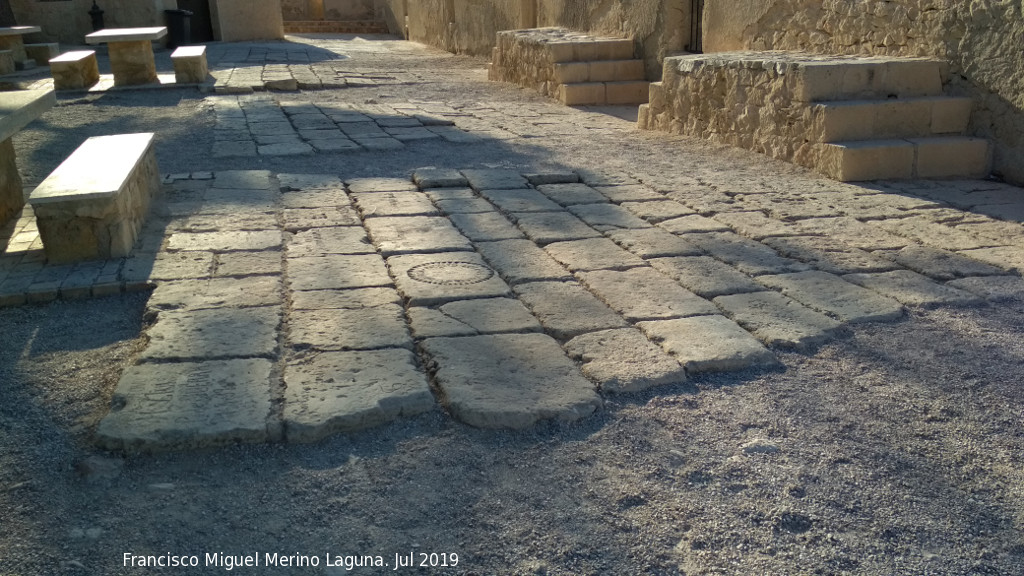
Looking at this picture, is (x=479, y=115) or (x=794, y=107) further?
(x=479, y=115)

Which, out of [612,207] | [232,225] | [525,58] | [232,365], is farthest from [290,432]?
[525,58]

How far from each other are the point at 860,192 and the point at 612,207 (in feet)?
5.21

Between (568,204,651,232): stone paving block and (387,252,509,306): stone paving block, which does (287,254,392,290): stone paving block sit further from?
(568,204,651,232): stone paving block

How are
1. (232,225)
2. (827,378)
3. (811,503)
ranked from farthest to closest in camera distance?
(232,225) < (827,378) < (811,503)

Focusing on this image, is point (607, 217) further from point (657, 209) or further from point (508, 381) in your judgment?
point (508, 381)

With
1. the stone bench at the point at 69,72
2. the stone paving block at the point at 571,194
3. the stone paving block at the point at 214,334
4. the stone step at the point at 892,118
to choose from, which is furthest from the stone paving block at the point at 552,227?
the stone bench at the point at 69,72

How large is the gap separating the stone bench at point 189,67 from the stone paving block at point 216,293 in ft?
Answer: 26.8

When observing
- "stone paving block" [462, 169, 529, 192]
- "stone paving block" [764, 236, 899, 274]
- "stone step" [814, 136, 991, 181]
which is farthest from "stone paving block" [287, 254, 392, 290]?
"stone step" [814, 136, 991, 181]

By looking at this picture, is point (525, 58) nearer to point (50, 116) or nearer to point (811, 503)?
point (50, 116)

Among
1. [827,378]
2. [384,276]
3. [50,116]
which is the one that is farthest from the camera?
[50,116]

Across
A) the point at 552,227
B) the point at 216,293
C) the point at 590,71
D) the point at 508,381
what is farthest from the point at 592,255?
the point at 590,71

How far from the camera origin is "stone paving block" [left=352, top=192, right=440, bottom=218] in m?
4.79

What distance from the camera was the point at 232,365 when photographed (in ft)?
8.98

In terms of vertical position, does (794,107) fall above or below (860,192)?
above
